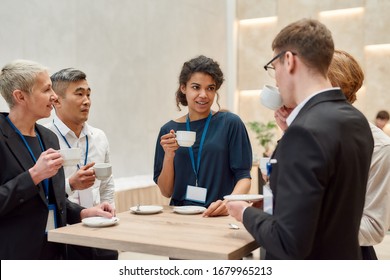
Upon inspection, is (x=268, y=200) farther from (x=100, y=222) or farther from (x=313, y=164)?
(x=100, y=222)

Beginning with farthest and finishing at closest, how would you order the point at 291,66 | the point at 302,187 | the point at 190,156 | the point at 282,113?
the point at 190,156, the point at 282,113, the point at 291,66, the point at 302,187

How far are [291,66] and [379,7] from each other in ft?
21.6

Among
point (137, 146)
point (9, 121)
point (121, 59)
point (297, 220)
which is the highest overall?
point (121, 59)

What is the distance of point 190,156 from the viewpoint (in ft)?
7.61

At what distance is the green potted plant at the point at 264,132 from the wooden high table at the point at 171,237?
5.58m

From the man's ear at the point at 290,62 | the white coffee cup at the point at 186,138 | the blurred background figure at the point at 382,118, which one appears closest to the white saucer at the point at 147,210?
the white coffee cup at the point at 186,138

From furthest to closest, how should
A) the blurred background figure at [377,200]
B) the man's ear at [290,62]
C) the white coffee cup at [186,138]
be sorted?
the white coffee cup at [186,138]
the blurred background figure at [377,200]
the man's ear at [290,62]

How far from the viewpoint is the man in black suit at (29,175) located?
70.0 inches

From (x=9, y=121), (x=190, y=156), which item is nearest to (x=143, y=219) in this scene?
(x=190, y=156)

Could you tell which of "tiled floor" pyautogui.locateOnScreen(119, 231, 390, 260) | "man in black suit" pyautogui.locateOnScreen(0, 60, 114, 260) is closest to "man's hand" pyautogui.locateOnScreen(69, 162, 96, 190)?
"man in black suit" pyautogui.locateOnScreen(0, 60, 114, 260)

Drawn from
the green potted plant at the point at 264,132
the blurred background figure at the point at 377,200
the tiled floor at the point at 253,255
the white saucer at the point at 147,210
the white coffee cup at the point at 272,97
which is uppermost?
the white coffee cup at the point at 272,97

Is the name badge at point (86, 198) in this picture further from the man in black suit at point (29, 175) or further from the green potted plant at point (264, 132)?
the green potted plant at point (264, 132)

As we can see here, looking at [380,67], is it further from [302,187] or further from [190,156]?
[302,187]

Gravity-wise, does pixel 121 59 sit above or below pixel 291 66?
above
